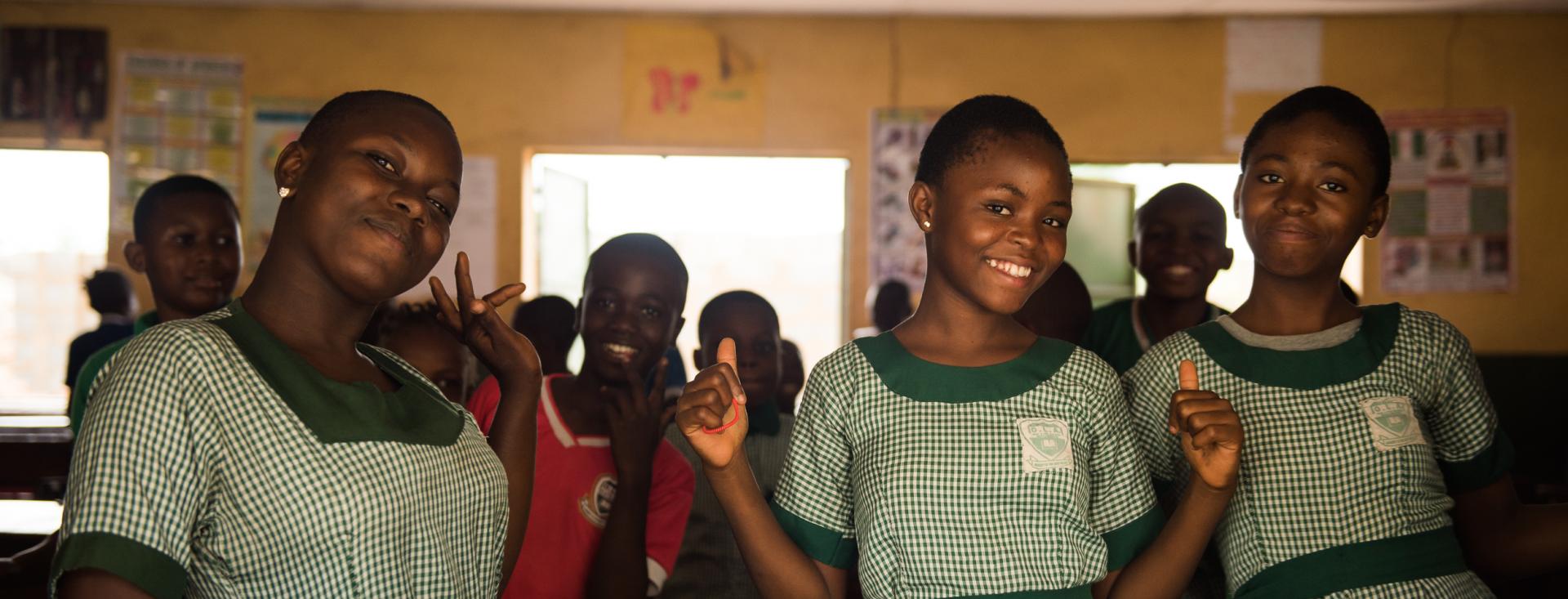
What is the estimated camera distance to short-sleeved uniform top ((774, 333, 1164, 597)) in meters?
1.25

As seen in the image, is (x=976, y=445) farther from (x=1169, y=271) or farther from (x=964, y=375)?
(x=1169, y=271)

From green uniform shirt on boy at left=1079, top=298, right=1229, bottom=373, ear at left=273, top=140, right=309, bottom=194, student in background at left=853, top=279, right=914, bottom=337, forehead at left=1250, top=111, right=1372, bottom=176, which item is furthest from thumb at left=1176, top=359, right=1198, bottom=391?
student in background at left=853, top=279, right=914, bottom=337

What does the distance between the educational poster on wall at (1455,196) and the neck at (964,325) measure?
437cm

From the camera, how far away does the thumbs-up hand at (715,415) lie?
4.03ft

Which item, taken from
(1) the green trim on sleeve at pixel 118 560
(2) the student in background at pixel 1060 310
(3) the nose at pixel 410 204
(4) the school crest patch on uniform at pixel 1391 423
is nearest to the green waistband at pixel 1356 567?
(4) the school crest patch on uniform at pixel 1391 423

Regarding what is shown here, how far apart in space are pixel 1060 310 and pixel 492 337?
4.79 feet

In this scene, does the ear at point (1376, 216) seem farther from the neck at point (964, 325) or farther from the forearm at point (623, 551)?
the forearm at point (623, 551)

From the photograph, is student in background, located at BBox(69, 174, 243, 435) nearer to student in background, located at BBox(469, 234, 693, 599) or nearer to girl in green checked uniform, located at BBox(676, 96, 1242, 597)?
student in background, located at BBox(469, 234, 693, 599)

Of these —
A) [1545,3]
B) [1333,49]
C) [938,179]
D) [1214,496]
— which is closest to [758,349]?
[938,179]

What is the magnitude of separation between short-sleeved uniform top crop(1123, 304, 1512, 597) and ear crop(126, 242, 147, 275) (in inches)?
82.1

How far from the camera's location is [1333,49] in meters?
5.04

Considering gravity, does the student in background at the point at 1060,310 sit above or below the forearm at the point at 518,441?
above

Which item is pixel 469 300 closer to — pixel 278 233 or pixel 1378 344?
pixel 278 233

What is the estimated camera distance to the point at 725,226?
6.33m
